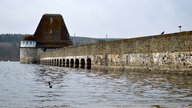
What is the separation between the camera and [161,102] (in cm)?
911

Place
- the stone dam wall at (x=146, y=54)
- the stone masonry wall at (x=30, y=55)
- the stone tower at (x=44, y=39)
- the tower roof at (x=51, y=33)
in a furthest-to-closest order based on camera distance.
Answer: the tower roof at (x=51, y=33), the stone tower at (x=44, y=39), the stone masonry wall at (x=30, y=55), the stone dam wall at (x=146, y=54)

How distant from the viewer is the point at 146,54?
24.6 metres

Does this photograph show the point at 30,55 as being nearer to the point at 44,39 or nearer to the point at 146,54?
the point at 44,39

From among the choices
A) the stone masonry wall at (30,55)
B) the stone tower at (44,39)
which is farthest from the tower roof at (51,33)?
the stone masonry wall at (30,55)

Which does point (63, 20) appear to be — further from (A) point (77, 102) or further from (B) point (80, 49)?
(A) point (77, 102)

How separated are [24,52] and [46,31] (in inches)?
295

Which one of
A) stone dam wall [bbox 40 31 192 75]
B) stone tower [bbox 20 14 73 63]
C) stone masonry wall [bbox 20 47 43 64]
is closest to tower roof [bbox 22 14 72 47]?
stone tower [bbox 20 14 73 63]

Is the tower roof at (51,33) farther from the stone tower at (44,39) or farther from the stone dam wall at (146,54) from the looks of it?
the stone dam wall at (146,54)

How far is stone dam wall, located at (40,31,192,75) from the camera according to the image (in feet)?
66.9

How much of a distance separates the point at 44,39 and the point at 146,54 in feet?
211

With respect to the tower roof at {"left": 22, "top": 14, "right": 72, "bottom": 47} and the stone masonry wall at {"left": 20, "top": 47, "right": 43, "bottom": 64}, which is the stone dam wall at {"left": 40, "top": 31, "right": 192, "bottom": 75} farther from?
the tower roof at {"left": 22, "top": 14, "right": 72, "bottom": 47}

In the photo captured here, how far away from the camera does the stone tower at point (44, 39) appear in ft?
279

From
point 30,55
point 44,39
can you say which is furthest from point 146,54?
point 44,39

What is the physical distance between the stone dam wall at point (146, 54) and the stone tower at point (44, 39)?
4739 cm
